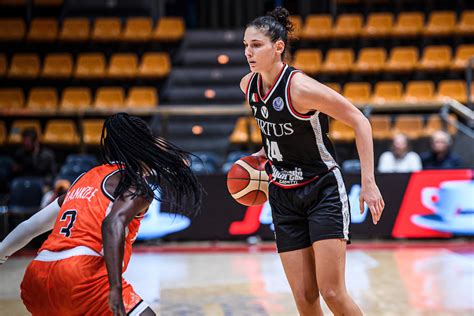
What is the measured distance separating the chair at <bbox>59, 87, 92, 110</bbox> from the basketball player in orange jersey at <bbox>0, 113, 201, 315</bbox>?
997cm

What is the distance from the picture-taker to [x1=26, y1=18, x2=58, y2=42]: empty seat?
14.2 metres

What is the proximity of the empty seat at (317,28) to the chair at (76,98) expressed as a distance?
168 inches

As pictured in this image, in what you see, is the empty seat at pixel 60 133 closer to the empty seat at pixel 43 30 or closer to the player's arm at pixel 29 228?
the empty seat at pixel 43 30

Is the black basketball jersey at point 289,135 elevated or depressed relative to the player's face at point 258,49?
depressed

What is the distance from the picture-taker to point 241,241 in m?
8.93

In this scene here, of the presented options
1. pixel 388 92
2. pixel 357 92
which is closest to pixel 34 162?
pixel 357 92

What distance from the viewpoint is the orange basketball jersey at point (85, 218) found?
284 cm

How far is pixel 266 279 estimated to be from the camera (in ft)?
22.1

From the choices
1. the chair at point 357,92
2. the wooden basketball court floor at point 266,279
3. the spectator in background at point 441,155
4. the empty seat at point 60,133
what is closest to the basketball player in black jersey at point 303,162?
the wooden basketball court floor at point 266,279

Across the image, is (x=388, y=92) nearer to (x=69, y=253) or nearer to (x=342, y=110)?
(x=342, y=110)

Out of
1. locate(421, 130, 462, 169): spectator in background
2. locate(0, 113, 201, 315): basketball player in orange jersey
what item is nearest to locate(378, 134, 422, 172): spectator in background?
locate(421, 130, 462, 169): spectator in background

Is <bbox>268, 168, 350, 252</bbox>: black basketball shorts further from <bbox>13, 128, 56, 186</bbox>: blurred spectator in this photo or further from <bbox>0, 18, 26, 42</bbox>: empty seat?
<bbox>0, 18, 26, 42</bbox>: empty seat

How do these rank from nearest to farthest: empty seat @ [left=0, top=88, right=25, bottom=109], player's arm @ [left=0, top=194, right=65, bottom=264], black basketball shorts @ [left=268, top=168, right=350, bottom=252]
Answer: player's arm @ [left=0, top=194, right=65, bottom=264] < black basketball shorts @ [left=268, top=168, right=350, bottom=252] < empty seat @ [left=0, top=88, right=25, bottom=109]

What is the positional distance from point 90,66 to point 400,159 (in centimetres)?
680
